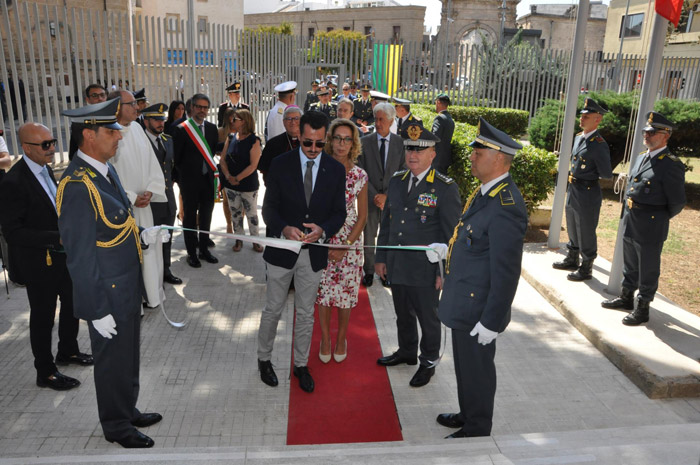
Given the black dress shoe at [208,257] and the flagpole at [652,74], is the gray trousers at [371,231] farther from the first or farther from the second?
the flagpole at [652,74]

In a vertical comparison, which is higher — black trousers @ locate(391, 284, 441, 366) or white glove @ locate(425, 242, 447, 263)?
white glove @ locate(425, 242, 447, 263)

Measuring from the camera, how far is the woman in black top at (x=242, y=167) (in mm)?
6520

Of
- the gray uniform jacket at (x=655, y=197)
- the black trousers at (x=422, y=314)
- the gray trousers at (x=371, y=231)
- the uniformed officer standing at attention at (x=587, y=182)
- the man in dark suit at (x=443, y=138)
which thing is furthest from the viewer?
the man in dark suit at (x=443, y=138)

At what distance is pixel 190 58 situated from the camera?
39.0ft

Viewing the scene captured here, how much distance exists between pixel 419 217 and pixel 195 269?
3567 millimetres

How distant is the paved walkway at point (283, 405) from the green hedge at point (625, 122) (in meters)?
7.25

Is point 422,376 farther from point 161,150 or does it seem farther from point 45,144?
point 161,150

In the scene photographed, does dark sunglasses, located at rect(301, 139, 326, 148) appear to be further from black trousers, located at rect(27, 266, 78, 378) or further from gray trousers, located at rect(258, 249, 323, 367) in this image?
black trousers, located at rect(27, 266, 78, 378)

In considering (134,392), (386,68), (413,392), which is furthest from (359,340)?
(386,68)

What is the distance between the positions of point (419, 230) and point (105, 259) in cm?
215

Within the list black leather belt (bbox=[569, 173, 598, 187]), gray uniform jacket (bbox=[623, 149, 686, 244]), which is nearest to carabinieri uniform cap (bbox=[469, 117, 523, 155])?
gray uniform jacket (bbox=[623, 149, 686, 244])

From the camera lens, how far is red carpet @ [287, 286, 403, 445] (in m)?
3.55

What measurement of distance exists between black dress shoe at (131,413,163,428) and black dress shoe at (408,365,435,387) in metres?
1.86

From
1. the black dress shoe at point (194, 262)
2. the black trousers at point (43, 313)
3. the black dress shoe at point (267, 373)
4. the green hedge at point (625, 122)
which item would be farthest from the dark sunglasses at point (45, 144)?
the green hedge at point (625, 122)
